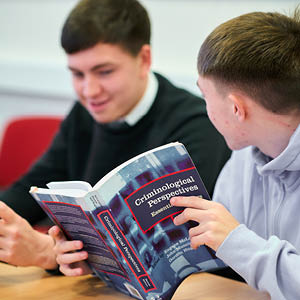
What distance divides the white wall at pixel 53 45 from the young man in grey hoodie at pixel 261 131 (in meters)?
1.47

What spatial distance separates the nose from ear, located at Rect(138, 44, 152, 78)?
7.0 inches

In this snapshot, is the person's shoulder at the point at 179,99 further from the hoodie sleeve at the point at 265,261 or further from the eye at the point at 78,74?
the hoodie sleeve at the point at 265,261

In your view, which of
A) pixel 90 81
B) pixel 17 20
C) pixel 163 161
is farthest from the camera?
pixel 17 20

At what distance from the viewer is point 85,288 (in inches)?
52.4

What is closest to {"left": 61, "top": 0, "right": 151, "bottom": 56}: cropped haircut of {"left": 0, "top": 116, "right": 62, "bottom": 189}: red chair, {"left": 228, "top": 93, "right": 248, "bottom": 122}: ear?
{"left": 228, "top": 93, "right": 248, "bottom": 122}: ear

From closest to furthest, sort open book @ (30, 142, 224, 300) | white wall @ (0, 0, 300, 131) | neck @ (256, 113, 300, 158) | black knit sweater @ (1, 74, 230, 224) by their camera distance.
A: open book @ (30, 142, 224, 300) → neck @ (256, 113, 300, 158) → black knit sweater @ (1, 74, 230, 224) → white wall @ (0, 0, 300, 131)

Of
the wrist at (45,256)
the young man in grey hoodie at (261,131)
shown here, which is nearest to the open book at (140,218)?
the young man in grey hoodie at (261,131)

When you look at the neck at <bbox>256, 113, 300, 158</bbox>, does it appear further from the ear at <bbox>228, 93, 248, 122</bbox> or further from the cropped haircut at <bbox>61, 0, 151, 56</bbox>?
the cropped haircut at <bbox>61, 0, 151, 56</bbox>

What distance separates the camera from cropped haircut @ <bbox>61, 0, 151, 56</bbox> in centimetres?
180

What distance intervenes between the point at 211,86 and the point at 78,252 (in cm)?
51

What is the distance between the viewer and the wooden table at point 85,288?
126cm

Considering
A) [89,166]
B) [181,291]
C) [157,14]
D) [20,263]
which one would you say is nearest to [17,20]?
[157,14]

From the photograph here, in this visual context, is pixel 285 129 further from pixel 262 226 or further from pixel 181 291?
pixel 181 291

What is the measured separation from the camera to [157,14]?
3023mm
